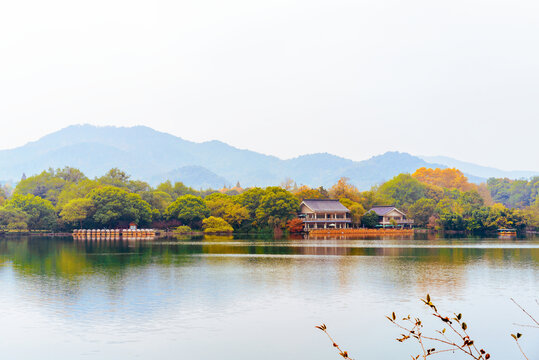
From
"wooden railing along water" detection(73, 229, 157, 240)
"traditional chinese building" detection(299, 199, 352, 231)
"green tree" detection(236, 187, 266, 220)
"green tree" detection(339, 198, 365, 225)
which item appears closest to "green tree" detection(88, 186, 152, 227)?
"wooden railing along water" detection(73, 229, 157, 240)

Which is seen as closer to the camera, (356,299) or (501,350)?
(501,350)

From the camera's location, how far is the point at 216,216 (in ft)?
258

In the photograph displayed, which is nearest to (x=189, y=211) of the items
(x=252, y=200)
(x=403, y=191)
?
(x=252, y=200)

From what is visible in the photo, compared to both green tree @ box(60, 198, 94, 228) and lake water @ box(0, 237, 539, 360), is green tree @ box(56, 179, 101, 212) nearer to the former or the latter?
green tree @ box(60, 198, 94, 228)

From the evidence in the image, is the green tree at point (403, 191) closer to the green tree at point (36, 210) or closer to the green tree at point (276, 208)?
the green tree at point (276, 208)

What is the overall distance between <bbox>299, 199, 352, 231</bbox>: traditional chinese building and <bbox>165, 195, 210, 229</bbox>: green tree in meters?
14.5

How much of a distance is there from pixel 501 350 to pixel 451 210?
240 ft

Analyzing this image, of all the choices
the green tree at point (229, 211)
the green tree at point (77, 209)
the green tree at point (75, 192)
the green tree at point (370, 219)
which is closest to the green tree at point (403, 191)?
the green tree at point (370, 219)

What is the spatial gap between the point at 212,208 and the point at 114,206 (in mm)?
14598

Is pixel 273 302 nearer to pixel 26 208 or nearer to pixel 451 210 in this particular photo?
pixel 26 208

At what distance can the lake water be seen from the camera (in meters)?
15.3

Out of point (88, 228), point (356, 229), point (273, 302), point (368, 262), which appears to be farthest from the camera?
point (356, 229)

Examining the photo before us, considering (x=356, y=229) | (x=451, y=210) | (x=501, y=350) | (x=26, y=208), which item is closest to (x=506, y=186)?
(x=451, y=210)

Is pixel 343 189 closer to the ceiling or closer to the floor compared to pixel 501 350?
closer to the ceiling
